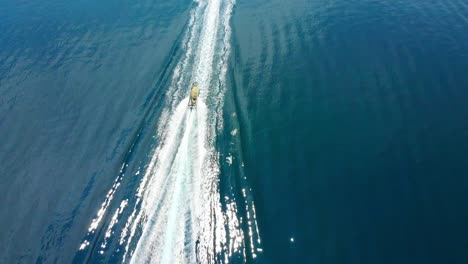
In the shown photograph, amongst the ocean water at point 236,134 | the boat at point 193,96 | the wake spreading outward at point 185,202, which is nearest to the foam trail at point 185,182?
the wake spreading outward at point 185,202

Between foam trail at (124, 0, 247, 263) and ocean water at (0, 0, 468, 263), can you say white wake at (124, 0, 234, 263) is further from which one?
ocean water at (0, 0, 468, 263)

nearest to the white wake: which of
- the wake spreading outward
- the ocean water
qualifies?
the wake spreading outward

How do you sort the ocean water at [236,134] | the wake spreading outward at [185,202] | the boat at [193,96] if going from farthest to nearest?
the boat at [193,96]
the ocean water at [236,134]
the wake spreading outward at [185,202]

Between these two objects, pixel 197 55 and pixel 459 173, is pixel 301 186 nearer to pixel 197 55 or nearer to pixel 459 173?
pixel 459 173

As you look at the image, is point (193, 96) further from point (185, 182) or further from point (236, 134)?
point (185, 182)

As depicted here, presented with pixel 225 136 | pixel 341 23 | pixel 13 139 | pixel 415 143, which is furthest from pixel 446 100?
pixel 13 139

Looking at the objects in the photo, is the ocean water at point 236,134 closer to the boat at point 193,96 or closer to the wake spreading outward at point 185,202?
the wake spreading outward at point 185,202

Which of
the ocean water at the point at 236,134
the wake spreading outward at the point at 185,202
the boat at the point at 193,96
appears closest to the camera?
the wake spreading outward at the point at 185,202

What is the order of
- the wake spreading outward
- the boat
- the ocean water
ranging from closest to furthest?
the wake spreading outward, the ocean water, the boat

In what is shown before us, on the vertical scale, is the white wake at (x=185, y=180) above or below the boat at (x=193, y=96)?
below
